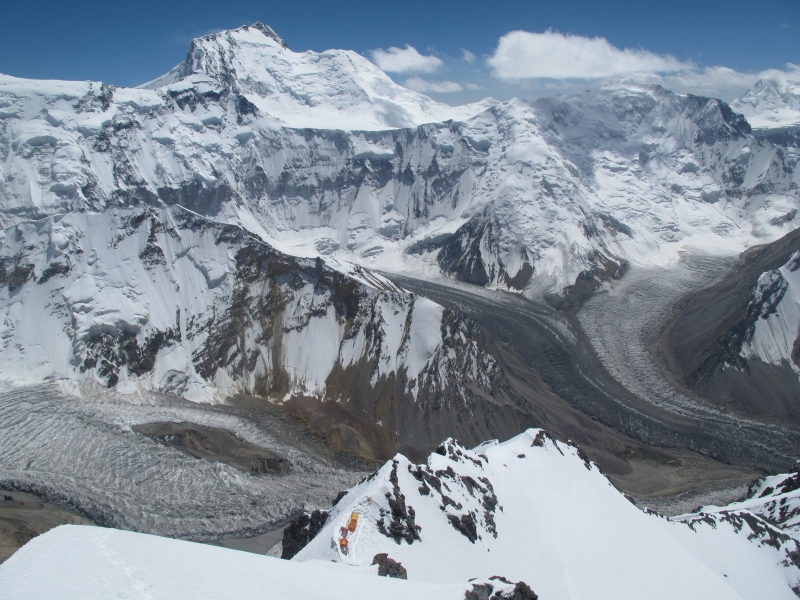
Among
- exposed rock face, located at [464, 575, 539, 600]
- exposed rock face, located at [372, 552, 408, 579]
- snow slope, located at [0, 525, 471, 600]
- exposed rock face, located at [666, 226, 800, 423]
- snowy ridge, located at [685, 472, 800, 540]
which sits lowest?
snowy ridge, located at [685, 472, 800, 540]

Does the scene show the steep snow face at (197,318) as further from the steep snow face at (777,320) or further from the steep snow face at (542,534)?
the steep snow face at (777,320)

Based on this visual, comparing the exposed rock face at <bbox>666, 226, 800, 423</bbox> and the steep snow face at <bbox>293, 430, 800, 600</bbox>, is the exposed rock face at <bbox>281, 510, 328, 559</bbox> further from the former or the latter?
the exposed rock face at <bbox>666, 226, 800, 423</bbox>

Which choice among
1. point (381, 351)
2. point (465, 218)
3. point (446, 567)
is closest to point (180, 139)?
point (465, 218)

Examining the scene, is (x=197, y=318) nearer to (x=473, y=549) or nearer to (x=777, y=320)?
(x=473, y=549)

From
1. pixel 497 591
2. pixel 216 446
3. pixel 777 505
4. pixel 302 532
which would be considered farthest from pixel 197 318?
pixel 777 505

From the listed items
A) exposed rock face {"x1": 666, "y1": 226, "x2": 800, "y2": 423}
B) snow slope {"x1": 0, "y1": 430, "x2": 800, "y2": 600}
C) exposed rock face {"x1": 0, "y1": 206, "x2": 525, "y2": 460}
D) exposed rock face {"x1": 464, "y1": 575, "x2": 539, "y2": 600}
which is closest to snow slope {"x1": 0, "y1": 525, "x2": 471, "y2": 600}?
snow slope {"x1": 0, "y1": 430, "x2": 800, "y2": 600}

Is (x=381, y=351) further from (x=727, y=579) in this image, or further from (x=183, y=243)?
(x=727, y=579)

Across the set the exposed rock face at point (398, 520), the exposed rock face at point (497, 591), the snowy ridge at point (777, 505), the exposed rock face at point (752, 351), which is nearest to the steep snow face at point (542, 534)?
the exposed rock face at point (398, 520)
